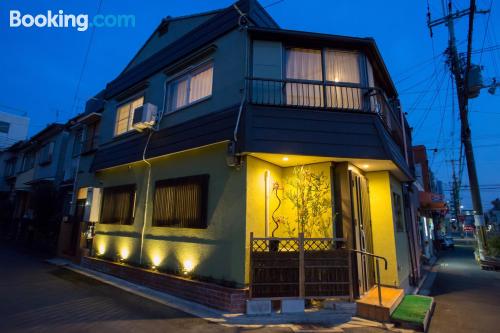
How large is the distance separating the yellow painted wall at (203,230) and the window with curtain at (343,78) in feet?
10.2

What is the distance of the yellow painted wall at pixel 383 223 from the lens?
704cm

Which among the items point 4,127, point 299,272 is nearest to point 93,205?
point 299,272

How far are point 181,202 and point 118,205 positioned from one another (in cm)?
351

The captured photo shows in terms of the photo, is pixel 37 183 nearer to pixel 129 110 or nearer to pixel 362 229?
pixel 129 110

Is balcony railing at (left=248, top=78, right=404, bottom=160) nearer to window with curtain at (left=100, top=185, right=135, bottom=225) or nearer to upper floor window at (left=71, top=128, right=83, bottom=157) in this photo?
window with curtain at (left=100, top=185, right=135, bottom=225)

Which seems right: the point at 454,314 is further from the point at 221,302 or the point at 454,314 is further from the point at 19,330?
the point at 19,330

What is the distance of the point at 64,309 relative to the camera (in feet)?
16.7

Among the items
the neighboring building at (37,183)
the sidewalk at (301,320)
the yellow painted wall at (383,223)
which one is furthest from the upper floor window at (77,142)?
the yellow painted wall at (383,223)

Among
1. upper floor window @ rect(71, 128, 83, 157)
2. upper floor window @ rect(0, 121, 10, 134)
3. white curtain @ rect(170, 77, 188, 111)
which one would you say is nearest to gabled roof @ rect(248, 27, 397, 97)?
white curtain @ rect(170, 77, 188, 111)

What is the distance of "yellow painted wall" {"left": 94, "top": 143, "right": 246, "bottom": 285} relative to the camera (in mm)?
5484

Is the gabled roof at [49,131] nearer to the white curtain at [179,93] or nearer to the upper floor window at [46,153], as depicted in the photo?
the upper floor window at [46,153]

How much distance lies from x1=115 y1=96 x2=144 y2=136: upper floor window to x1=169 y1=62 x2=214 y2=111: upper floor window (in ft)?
6.47

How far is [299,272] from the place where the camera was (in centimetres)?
506

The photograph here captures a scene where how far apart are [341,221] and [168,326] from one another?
4014 millimetres
